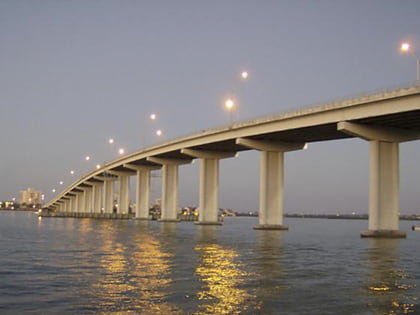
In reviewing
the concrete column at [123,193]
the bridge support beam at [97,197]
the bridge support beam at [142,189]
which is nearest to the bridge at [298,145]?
the bridge support beam at [142,189]

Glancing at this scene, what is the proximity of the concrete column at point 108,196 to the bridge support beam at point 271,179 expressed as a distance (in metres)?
89.3

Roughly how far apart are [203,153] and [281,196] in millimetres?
18395

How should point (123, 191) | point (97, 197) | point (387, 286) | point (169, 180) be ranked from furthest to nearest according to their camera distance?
point (97, 197) < point (123, 191) < point (169, 180) < point (387, 286)

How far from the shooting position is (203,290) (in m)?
22.8

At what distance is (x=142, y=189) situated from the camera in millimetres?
131500

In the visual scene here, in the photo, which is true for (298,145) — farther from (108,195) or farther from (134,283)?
(108,195)

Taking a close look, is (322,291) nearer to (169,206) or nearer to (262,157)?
(262,157)

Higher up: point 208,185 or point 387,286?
point 208,185

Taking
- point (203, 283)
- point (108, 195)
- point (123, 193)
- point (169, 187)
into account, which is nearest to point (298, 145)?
point (169, 187)

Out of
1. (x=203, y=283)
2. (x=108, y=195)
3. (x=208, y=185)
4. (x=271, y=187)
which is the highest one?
(x=208, y=185)

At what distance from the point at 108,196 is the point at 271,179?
92.7 metres

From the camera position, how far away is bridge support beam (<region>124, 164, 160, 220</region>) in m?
131

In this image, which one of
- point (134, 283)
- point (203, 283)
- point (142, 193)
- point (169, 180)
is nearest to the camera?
point (134, 283)

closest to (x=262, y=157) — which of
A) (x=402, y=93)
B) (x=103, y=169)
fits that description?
(x=402, y=93)
